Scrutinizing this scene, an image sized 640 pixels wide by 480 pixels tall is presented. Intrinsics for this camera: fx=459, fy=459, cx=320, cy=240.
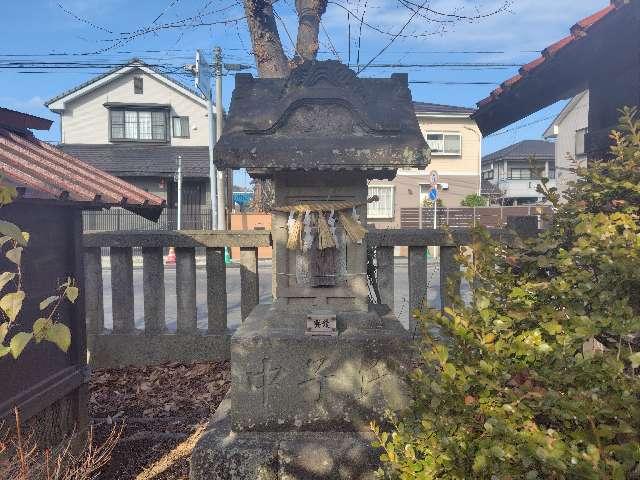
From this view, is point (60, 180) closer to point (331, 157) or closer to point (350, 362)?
point (331, 157)

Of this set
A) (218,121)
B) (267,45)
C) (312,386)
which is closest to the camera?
(312,386)

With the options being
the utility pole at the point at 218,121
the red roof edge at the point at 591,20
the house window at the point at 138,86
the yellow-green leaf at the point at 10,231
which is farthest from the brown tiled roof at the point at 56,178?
the house window at the point at 138,86

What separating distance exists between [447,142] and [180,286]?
22066 mm

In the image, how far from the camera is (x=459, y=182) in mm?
25594

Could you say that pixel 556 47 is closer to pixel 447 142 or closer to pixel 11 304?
pixel 11 304

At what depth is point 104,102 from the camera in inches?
873

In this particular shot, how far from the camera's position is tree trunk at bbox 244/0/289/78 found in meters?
8.30

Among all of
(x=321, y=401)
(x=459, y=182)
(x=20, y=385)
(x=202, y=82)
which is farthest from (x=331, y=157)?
(x=459, y=182)

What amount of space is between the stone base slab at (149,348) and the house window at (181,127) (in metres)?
18.7

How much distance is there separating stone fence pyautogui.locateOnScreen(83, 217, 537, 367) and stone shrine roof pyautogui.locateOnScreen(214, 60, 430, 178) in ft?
7.51

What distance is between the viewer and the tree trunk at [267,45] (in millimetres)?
8305

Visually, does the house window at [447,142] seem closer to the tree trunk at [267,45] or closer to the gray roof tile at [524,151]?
the gray roof tile at [524,151]

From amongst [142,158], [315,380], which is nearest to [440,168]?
[142,158]

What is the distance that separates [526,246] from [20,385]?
3301 millimetres
